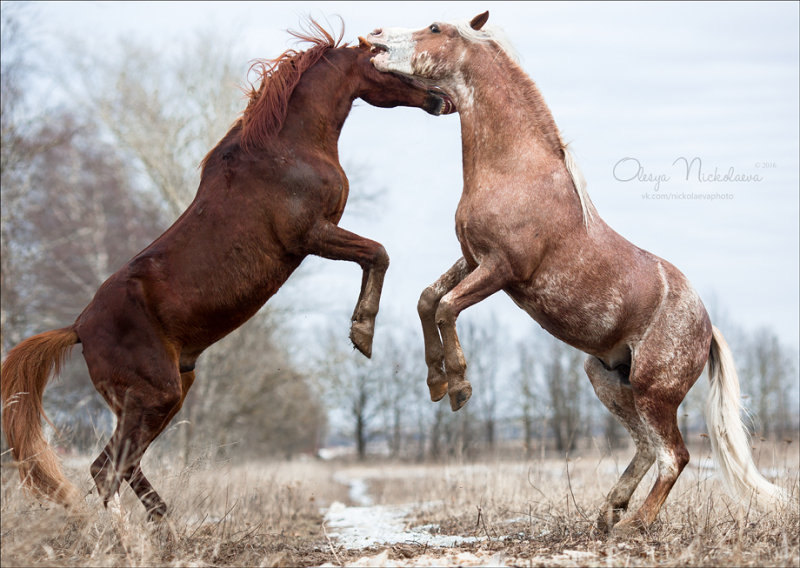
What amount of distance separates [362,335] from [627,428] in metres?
1.91

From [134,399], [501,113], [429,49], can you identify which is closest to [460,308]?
[501,113]

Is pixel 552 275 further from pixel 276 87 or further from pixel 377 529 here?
pixel 377 529

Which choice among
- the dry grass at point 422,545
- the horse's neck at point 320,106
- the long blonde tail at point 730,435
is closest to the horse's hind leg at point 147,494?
the dry grass at point 422,545

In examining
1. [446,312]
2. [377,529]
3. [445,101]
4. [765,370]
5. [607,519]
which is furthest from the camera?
[765,370]

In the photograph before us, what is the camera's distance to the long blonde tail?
16.0 ft

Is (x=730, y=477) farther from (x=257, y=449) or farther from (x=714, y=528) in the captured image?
(x=257, y=449)

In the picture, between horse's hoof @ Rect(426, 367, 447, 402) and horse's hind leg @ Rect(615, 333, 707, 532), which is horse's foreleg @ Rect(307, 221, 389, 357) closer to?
horse's hoof @ Rect(426, 367, 447, 402)

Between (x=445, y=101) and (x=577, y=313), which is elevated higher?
(x=445, y=101)

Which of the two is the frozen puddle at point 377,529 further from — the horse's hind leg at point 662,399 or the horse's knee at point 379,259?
the horse's knee at point 379,259

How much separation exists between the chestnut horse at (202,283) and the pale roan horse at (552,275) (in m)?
0.62

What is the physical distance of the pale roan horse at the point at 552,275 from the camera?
4570 mm

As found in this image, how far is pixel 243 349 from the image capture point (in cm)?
1750

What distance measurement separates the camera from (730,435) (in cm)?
502

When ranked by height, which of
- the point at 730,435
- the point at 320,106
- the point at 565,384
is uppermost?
the point at 320,106
